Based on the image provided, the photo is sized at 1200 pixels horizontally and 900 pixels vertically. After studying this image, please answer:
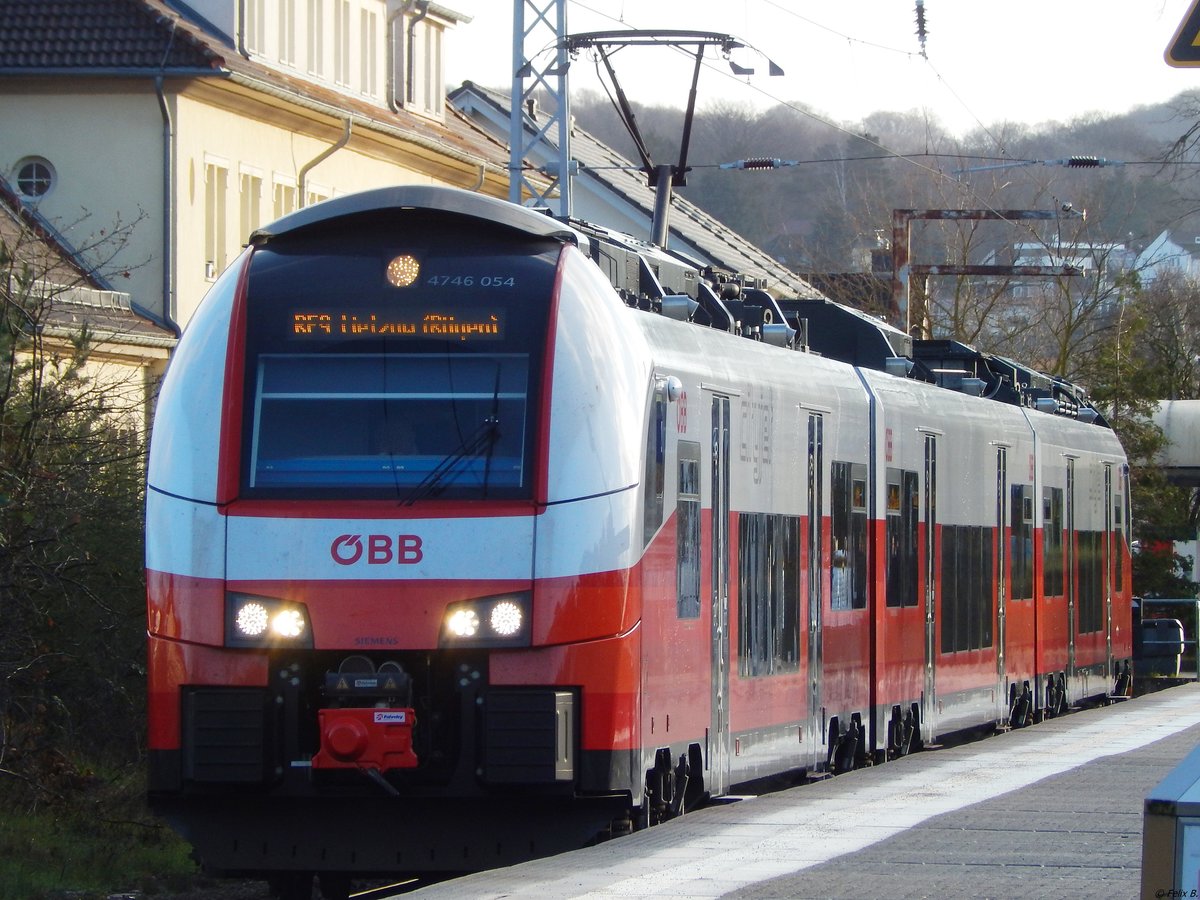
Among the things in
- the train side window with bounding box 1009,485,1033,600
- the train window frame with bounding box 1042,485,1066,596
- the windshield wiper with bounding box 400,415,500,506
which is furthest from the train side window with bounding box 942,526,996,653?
the windshield wiper with bounding box 400,415,500,506

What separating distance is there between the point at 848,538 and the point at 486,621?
5.98 metres

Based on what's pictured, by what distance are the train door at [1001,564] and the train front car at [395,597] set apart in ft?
36.4

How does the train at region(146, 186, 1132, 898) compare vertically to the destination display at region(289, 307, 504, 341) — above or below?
below

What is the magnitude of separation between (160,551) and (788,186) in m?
66.4

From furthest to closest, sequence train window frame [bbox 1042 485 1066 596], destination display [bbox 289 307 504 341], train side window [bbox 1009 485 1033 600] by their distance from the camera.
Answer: train window frame [bbox 1042 485 1066 596] → train side window [bbox 1009 485 1033 600] → destination display [bbox 289 307 504 341]

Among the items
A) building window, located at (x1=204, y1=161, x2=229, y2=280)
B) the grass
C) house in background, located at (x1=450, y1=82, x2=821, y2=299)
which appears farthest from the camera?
house in background, located at (x1=450, y1=82, x2=821, y2=299)

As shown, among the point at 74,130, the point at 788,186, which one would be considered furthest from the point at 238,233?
the point at 788,186

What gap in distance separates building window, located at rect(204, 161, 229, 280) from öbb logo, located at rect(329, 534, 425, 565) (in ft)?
64.0

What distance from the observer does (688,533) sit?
11.9 meters

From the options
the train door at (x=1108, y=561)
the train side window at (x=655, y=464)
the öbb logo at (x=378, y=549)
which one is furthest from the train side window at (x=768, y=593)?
the train door at (x=1108, y=561)

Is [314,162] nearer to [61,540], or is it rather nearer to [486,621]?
[61,540]

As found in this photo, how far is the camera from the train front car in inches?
404

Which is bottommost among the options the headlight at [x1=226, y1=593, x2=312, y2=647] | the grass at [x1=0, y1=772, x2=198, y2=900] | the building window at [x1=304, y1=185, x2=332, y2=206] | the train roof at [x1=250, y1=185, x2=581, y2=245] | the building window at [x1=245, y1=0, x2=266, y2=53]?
the grass at [x1=0, y1=772, x2=198, y2=900]

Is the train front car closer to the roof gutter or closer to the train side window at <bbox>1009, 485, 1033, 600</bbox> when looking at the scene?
the train side window at <bbox>1009, 485, 1033, 600</bbox>
